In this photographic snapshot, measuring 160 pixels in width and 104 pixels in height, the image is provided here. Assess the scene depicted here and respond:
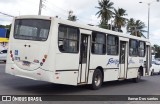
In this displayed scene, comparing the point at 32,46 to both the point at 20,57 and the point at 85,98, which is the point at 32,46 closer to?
the point at 20,57

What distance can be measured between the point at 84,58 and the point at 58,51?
1990mm

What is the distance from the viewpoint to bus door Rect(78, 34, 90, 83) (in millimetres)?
13492

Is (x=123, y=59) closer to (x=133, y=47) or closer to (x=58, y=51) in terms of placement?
(x=133, y=47)

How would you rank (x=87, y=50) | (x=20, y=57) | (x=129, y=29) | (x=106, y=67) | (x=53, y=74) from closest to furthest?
(x=53, y=74), (x=20, y=57), (x=87, y=50), (x=106, y=67), (x=129, y=29)

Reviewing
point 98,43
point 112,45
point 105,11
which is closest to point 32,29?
point 98,43

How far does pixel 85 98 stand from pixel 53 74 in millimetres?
1552

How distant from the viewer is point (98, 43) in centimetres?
1498

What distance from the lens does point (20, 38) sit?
42.1 feet

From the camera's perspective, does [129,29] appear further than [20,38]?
Yes

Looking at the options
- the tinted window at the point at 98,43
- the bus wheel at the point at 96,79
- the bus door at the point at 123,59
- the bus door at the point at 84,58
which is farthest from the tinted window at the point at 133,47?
the bus door at the point at 84,58

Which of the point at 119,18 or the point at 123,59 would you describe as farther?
the point at 119,18

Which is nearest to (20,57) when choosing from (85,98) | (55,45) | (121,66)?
(55,45)

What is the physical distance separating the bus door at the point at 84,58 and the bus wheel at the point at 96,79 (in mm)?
836

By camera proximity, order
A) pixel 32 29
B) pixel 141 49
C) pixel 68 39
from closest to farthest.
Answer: pixel 32 29 → pixel 68 39 → pixel 141 49
